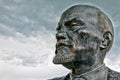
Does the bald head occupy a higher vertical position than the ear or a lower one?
higher

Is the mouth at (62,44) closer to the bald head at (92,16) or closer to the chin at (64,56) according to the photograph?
the chin at (64,56)

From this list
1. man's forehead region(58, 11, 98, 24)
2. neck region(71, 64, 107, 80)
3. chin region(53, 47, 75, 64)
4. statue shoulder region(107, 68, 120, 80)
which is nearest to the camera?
chin region(53, 47, 75, 64)

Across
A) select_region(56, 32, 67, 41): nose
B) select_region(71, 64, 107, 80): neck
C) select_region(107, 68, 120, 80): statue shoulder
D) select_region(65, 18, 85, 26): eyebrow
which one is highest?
select_region(65, 18, 85, 26): eyebrow

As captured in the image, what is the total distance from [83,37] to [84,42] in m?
0.10

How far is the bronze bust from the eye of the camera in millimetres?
9180

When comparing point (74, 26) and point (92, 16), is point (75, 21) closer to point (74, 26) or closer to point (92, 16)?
point (74, 26)

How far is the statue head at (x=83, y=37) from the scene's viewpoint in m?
9.17

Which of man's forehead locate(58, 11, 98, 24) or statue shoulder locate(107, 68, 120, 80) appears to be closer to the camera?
man's forehead locate(58, 11, 98, 24)

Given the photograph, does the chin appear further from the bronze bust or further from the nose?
the nose

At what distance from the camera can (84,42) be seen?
9.22 metres

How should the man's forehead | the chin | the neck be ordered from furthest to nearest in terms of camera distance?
the man's forehead → the neck → the chin

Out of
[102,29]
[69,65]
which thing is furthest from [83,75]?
[102,29]

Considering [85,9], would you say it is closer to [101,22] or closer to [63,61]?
[101,22]

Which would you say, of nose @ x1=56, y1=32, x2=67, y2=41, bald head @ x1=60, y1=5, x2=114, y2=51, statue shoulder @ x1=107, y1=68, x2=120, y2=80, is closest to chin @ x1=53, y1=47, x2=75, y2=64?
nose @ x1=56, y1=32, x2=67, y2=41
